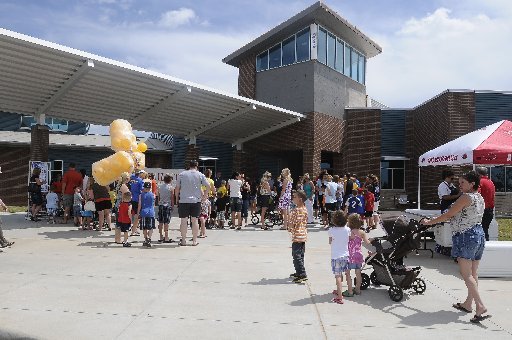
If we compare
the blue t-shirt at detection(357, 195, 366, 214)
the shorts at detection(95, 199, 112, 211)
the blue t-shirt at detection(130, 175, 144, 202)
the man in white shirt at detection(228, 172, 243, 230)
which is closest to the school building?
the man in white shirt at detection(228, 172, 243, 230)

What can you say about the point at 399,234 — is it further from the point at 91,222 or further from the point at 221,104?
the point at 221,104

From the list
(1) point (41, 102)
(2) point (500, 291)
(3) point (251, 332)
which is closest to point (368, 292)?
(2) point (500, 291)

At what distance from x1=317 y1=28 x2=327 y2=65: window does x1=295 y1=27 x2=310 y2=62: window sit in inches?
27.6

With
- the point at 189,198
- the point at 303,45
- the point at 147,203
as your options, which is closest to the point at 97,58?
the point at 147,203

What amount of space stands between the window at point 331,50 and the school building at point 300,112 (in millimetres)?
55

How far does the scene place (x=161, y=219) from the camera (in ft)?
34.4

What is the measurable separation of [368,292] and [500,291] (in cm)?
207

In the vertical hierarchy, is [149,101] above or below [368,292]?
above

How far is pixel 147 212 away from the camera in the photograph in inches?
395

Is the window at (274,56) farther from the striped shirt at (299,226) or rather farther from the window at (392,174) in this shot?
the striped shirt at (299,226)

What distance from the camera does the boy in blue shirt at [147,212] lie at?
994 cm

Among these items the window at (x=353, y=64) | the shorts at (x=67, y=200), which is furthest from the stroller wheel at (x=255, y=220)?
the window at (x=353, y=64)

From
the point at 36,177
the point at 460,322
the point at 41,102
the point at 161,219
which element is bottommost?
the point at 460,322

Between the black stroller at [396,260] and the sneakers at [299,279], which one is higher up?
the black stroller at [396,260]
